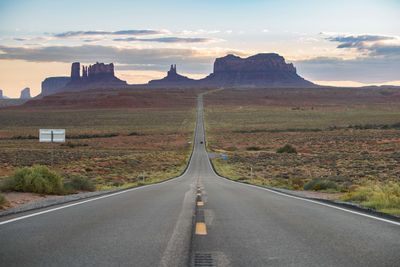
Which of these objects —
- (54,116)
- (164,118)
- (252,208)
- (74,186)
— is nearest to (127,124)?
(164,118)

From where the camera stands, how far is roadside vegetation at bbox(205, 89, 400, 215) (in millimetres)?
20656

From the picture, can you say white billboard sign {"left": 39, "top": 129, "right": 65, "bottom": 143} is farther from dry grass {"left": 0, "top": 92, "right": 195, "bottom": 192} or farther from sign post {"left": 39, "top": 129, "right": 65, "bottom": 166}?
dry grass {"left": 0, "top": 92, "right": 195, "bottom": 192}

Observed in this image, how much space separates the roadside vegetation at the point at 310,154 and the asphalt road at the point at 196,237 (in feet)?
8.75

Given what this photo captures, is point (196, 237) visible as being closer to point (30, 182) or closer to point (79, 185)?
point (30, 182)

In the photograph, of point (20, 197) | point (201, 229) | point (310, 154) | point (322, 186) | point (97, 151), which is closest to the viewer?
point (201, 229)

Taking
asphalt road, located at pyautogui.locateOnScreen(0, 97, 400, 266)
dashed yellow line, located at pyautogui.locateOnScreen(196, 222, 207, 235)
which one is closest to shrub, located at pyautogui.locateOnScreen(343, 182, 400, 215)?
asphalt road, located at pyautogui.locateOnScreen(0, 97, 400, 266)

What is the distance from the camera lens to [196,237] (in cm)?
782

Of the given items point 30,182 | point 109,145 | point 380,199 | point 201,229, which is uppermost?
point 201,229

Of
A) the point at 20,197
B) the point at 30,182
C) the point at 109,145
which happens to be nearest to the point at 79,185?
the point at 30,182

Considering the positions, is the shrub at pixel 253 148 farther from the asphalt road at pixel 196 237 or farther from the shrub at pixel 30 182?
the asphalt road at pixel 196 237

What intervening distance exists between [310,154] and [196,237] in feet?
176

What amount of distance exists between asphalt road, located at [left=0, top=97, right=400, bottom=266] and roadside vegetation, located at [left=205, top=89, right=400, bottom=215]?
2.67m

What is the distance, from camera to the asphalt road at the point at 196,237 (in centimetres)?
620

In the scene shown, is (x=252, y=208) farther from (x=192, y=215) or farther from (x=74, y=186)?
(x=74, y=186)
